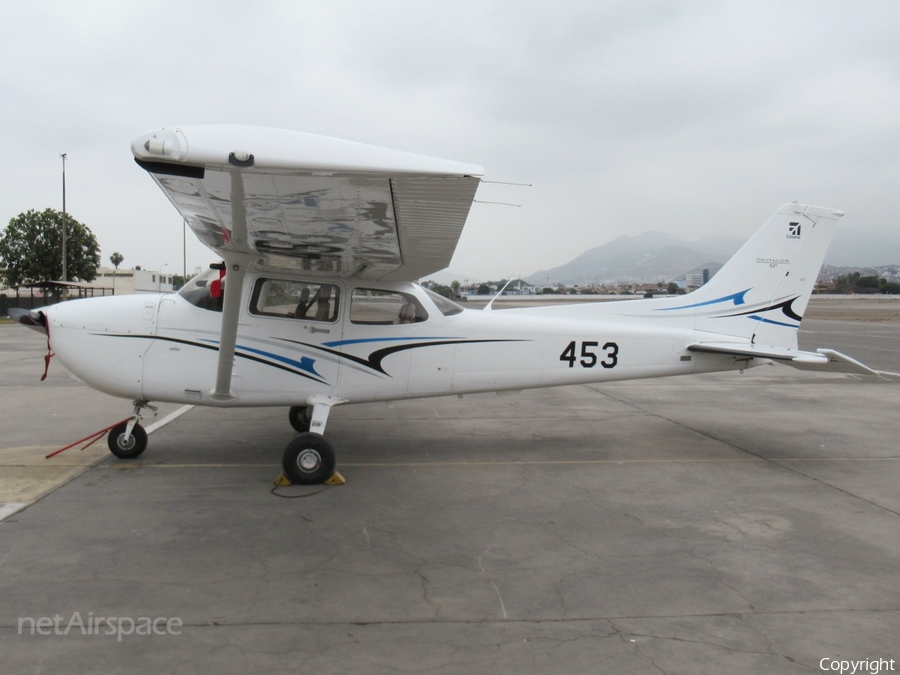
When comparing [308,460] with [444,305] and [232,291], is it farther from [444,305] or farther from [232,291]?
[444,305]

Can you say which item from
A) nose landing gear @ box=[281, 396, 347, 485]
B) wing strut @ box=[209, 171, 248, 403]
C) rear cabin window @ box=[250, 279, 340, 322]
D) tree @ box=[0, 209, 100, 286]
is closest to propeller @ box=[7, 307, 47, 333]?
wing strut @ box=[209, 171, 248, 403]

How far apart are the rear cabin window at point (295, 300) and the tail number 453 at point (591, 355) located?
8.25 ft

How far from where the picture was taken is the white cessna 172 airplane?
15.0ft

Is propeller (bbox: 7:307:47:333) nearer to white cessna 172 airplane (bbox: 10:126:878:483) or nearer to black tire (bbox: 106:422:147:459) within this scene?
white cessna 172 airplane (bbox: 10:126:878:483)

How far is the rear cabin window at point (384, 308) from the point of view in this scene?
644 centimetres

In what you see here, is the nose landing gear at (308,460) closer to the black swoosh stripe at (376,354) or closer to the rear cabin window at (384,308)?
the black swoosh stripe at (376,354)

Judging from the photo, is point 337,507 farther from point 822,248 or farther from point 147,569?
point 822,248

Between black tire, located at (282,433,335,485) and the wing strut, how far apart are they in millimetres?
909

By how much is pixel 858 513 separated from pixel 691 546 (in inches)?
69.8

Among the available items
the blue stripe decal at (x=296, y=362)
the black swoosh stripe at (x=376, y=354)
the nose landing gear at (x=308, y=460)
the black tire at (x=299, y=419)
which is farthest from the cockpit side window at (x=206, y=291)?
the black tire at (x=299, y=419)

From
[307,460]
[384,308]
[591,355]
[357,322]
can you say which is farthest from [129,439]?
[591,355]

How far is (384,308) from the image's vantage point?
6.54 metres

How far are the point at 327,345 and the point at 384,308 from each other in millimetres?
697

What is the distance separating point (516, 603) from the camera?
353cm
